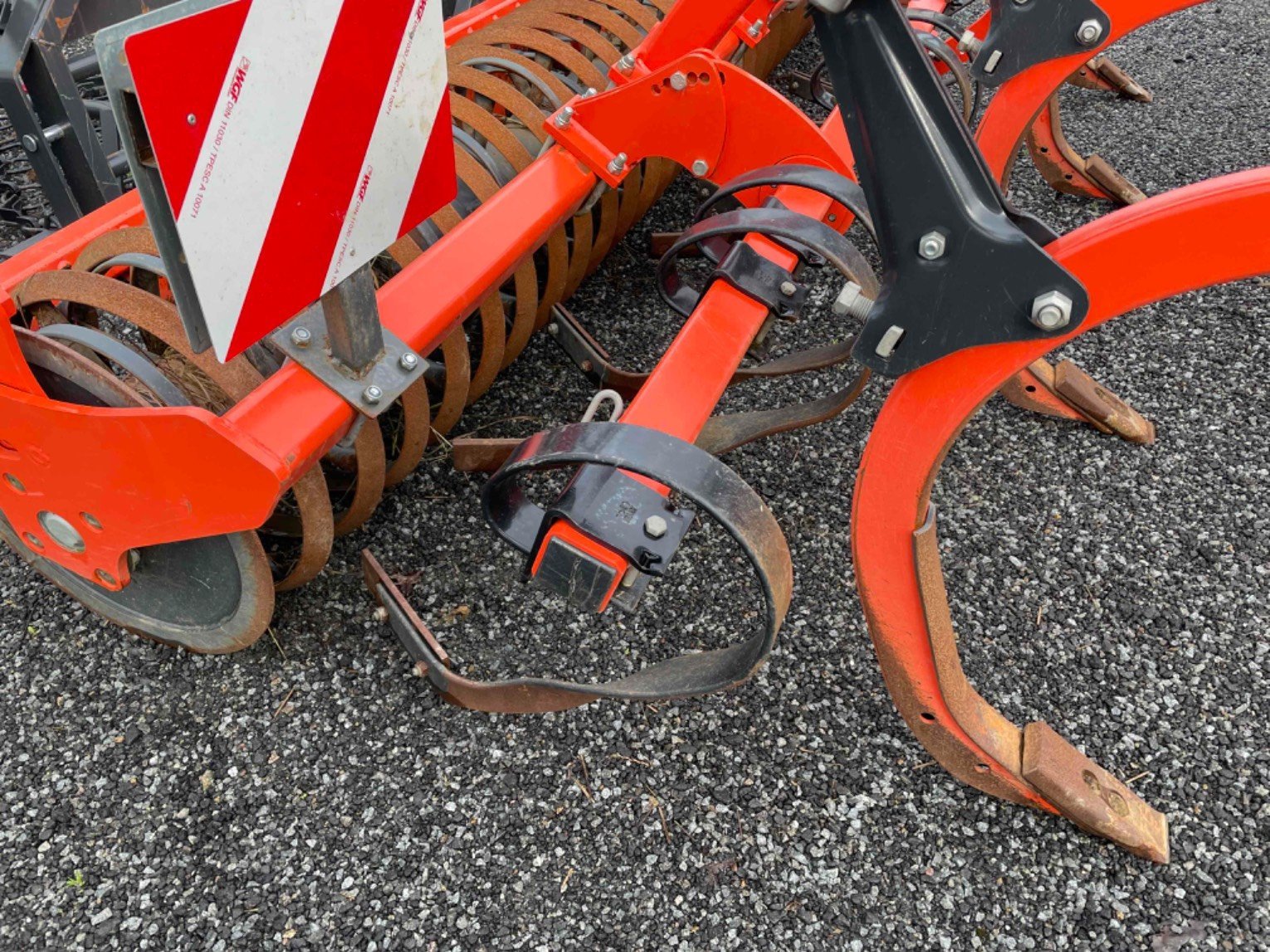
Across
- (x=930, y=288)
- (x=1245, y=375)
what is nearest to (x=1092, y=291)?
(x=930, y=288)

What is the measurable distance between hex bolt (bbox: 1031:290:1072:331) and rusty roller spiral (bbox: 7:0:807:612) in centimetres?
110

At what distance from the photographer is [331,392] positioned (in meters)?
1.58

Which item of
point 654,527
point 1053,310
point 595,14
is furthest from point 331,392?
point 595,14

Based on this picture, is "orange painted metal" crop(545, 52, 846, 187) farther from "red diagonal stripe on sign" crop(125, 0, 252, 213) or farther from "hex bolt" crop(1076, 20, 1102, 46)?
"red diagonal stripe on sign" crop(125, 0, 252, 213)

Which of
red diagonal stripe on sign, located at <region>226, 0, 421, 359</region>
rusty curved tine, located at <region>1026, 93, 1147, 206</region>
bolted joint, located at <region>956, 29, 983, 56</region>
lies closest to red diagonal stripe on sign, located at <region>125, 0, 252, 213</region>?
red diagonal stripe on sign, located at <region>226, 0, 421, 359</region>

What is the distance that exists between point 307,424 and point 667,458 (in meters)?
0.60

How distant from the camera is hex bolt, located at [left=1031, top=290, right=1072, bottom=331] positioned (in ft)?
4.03

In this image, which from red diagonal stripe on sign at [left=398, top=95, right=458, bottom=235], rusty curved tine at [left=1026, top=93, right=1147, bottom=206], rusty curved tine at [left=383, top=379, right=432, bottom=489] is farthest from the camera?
rusty curved tine at [left=1026, top=93, right=1147, bottom=206]

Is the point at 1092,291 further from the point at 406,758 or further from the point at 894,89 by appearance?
the point at 406,758

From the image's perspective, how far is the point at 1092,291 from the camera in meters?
1.24

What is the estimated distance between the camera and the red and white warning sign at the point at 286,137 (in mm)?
1061

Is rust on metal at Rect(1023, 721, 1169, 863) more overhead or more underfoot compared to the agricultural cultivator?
more underfoot

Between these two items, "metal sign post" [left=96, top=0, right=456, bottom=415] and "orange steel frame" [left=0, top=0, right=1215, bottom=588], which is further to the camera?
"orange steel frame" [left=0, top=0, right=1215, bottom=588]

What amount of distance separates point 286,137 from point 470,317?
1.25 m
